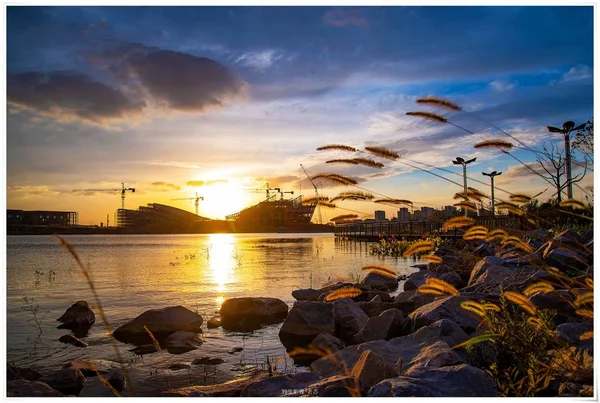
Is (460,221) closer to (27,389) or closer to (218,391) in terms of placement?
(218,391)

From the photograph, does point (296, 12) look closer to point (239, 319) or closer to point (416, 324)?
point (416, 324)

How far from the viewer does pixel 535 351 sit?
386 centimetres

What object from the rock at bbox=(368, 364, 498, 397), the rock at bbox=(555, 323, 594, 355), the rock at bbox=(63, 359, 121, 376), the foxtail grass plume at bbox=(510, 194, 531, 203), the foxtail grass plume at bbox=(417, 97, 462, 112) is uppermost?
the foxtail grass plume at bbox=(417, 97, 462, 112)

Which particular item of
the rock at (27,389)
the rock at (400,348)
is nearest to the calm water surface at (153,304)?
the rock at (400,348)

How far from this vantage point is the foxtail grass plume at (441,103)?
434 centimetres

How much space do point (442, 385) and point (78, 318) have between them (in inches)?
323

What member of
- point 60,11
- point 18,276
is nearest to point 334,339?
point 60,11

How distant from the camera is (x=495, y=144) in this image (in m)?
4.52

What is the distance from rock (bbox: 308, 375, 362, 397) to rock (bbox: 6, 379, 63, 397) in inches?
101

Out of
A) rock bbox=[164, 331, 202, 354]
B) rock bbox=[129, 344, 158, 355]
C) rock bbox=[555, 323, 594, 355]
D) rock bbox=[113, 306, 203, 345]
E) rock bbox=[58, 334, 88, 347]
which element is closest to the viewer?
rock bbox=[555, 323, 594, 355]

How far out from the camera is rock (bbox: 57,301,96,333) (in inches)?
385

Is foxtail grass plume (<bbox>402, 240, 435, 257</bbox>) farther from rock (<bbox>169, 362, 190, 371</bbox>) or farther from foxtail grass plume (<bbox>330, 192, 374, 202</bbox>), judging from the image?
rock (<bbox>169, 362, 190, 371</bbox>)

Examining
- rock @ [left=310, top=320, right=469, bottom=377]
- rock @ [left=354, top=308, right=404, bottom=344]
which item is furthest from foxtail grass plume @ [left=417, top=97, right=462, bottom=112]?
rock @ [left=354, top=308, right=404, bottom=344]

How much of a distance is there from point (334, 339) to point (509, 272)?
3756 millimetres
